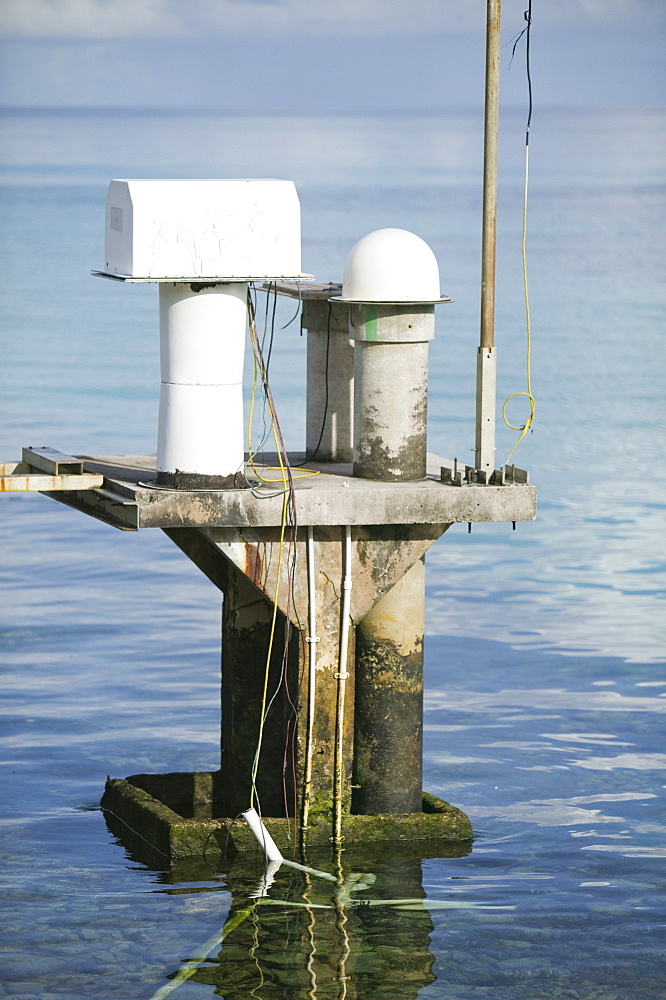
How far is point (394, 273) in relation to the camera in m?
15.3

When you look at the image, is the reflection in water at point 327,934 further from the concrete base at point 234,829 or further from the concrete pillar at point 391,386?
the concrete pillar at point 391,386

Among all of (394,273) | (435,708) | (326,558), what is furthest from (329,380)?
(435,708)

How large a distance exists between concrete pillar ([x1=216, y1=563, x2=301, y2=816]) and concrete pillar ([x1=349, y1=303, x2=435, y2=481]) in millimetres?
1419

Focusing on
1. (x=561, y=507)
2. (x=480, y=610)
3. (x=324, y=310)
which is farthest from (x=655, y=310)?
(x=324, y=310)

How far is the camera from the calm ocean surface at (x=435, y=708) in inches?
577

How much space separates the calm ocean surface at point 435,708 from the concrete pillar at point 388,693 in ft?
1.85

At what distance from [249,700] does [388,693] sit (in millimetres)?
1405

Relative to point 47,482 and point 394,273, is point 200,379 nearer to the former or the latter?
point 47,482

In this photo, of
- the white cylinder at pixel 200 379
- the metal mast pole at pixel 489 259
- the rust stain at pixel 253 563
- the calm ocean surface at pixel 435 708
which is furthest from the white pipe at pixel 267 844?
the metal mast pole at pixel 489 259

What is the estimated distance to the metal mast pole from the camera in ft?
49.9

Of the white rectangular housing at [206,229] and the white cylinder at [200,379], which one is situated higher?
the white rectangular housing at [206,229]

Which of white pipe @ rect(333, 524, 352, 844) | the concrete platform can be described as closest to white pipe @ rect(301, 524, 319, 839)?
white pipe @ rect(333, 524, 352, 844)

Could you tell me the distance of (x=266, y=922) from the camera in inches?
591

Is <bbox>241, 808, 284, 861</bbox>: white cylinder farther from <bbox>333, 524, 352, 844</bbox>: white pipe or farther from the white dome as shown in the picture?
the white dome
